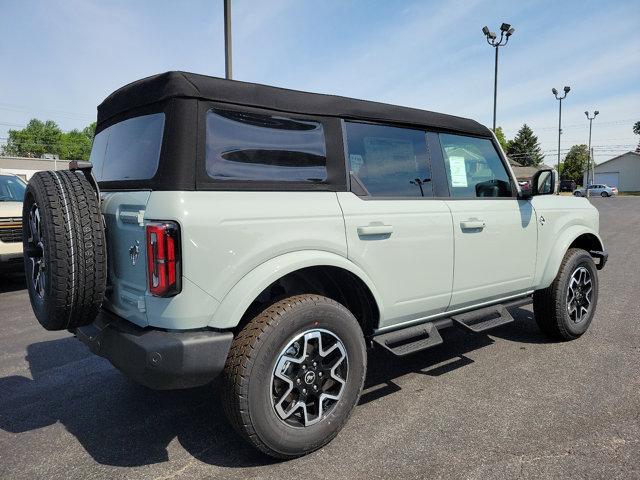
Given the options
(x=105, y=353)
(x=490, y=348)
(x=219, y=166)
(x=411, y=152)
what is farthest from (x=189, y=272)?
(x=490, y=348)

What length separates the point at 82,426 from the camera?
2.94 metres

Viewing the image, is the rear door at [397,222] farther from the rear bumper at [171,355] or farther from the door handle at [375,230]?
the rear bumper at [171,355]

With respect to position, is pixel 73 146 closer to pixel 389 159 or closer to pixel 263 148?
pixel 389 159

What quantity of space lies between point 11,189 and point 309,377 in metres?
7.22

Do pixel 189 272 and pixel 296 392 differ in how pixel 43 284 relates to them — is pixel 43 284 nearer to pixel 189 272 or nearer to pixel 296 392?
pixel 189 272

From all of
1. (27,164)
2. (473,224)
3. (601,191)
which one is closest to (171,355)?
(473,224)

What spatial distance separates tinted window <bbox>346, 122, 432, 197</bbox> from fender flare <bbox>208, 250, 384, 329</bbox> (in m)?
0.70

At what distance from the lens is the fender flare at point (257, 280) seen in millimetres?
2293

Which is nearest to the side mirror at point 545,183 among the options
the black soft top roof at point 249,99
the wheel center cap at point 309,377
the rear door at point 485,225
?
the rear door at point 485,225

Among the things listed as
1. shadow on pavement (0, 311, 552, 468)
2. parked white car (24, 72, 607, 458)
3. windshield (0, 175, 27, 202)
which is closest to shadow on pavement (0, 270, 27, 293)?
windshield (0, 175, 27, 202)

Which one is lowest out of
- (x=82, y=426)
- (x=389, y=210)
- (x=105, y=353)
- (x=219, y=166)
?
(x=82, y=426)

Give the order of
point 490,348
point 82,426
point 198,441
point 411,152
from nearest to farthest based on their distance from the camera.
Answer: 1. point 198,441
2. point 82,426
3. point 411,152
4. point 490,348

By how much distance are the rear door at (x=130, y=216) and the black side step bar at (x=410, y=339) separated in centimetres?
150

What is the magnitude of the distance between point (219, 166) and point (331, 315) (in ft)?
3.32
